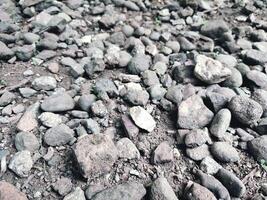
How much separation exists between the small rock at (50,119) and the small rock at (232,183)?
0.83m

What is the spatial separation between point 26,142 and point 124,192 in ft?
1.75

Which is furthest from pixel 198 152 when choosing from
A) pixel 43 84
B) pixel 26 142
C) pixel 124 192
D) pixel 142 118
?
pixel 43 84

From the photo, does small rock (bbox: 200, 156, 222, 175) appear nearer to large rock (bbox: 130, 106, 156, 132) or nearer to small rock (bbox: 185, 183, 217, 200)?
small rock (bbox: 185, 183, 217, 200)

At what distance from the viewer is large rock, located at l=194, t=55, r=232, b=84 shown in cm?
220

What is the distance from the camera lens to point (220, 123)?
195cm

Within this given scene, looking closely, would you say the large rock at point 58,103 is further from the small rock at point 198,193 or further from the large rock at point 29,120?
the small rock at point 198,193

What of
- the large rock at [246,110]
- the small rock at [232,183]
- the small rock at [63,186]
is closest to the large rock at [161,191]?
the small rock at [232,183]

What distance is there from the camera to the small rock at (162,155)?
1.81 metres

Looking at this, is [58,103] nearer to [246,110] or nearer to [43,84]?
[43,84]

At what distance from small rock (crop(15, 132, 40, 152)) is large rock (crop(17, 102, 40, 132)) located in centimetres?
6

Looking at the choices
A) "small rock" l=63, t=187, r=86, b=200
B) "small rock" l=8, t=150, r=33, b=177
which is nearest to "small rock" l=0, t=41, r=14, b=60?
"small rock" l=8, t=150, r=33, b=177

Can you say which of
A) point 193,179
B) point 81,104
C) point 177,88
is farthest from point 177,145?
point 81,104

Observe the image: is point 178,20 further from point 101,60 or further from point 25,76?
point 25,76

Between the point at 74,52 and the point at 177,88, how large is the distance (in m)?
0.72
